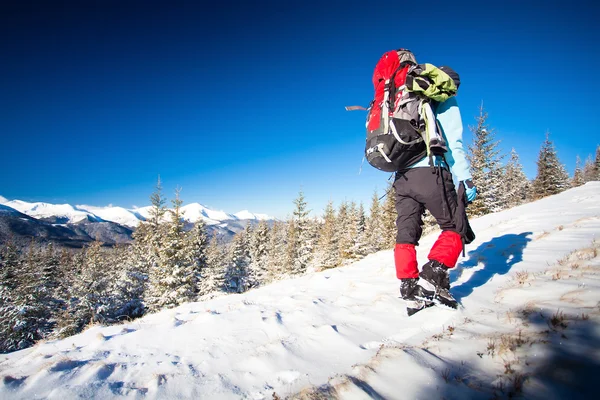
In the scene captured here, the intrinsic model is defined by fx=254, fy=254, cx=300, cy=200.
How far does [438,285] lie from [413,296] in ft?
1.02

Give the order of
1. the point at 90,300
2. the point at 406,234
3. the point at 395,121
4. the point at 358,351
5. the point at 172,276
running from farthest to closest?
the point at 90,300, the point at 172,276, the point at 406,234, the point at 395,121, the point at 358,351

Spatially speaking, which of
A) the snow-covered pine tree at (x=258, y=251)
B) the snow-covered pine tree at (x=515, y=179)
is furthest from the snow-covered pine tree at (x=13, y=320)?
the snow-covered pine tree at (x=515, y=179)

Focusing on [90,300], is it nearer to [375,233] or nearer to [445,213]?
[445,213]

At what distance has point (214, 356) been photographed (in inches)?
91.5

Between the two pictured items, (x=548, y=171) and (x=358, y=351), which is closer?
(x=358, y=351)

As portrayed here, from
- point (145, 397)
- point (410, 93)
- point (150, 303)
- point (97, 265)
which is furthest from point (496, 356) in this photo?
point (97, 265)

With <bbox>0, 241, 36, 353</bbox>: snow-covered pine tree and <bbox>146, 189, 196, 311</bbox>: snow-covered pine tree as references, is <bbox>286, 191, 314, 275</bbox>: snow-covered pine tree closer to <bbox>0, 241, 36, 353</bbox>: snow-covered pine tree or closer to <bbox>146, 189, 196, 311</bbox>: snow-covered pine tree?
<bbox>146, 189, 196, 311</bbox>: snow-covered pine tree

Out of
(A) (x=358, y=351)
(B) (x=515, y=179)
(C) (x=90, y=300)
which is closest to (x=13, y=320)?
(C) (x=90, y=300)

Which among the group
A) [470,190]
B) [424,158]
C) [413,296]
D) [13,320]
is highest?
[424,158]

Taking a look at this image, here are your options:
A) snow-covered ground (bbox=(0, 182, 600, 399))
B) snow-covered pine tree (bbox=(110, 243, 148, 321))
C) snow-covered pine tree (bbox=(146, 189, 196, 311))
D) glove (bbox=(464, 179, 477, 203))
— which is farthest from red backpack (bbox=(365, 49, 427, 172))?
snow-covered pine tree (bbox=(110, 243, 148, 321))

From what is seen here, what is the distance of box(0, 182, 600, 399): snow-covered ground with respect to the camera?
1532 mm

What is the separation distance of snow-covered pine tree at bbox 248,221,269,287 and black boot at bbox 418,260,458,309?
37014 mm

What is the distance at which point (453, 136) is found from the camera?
10.1ft

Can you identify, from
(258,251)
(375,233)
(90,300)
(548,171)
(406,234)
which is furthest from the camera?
(258,251)
